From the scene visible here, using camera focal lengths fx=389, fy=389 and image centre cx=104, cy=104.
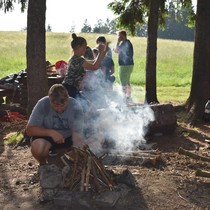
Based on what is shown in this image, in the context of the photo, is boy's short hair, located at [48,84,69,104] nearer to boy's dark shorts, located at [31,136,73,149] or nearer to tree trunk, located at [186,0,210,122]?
boy's dark shorts, located at [31,136,73,149]

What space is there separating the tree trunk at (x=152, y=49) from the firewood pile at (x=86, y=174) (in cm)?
592

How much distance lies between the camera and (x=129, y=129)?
6.52 metres

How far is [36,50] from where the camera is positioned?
6.57 meters

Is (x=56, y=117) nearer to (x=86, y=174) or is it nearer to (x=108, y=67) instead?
(x=86, y=174)

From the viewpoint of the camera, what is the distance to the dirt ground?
13.6ft

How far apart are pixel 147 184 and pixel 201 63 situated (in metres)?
4.73

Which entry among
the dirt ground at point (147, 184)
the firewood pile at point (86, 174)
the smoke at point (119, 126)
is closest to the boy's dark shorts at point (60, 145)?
the dirt ground at point (147, 184)

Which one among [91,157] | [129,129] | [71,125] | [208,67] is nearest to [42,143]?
[71,125]

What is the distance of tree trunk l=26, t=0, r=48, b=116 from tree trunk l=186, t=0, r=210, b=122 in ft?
11.3

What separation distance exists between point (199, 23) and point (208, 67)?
0.99m

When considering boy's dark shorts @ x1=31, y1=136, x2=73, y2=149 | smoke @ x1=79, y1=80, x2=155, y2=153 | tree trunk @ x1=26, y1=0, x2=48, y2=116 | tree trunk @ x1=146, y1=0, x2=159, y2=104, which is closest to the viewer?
boy's dark shorts @ x1=31, y1=136, x2=73, y2=149

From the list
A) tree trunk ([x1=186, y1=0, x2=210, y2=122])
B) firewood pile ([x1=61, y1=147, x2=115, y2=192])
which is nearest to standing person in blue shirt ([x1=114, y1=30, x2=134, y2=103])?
tree trunk ([x1=186, y1=0, x2=210, y2=122])

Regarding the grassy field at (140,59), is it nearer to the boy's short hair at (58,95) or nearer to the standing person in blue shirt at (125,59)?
the standing person in blue shirt at (125,59)

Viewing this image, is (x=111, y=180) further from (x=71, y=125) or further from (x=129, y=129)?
(x=129, y=129)
